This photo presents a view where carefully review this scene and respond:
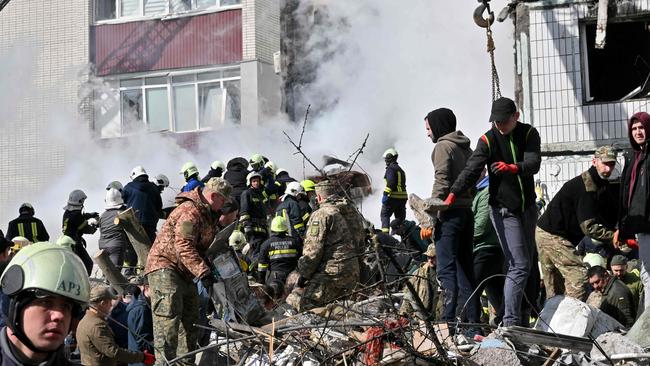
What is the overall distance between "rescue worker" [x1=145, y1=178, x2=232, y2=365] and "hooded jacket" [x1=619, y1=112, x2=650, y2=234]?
3200 mm

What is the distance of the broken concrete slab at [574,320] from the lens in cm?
875

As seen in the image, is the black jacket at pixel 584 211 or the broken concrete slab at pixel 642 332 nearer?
the broken concrete slab at pixel 642 332

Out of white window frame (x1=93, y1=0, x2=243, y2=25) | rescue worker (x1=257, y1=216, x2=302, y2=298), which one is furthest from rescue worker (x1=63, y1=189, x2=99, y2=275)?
white window frame (x1=93, y1=0, x2=243, y2=25)

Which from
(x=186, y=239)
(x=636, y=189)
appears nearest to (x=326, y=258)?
(x=186, y=239)

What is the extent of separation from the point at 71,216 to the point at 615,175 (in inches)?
348

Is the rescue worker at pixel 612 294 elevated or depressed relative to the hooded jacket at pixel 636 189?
depressed

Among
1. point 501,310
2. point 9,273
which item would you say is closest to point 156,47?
point 501,310

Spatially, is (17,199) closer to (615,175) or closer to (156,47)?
(156,47)

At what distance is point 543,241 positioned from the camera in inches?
413

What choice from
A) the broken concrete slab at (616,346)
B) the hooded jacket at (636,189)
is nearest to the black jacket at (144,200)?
the hooded jacket at (636,189)

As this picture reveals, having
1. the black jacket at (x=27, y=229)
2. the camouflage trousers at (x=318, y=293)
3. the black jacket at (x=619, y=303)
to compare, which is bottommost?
the black jacket at (x=619, y=303)

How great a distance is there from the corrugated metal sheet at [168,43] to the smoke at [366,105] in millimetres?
1959

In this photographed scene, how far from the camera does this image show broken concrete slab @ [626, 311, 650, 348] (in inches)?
313

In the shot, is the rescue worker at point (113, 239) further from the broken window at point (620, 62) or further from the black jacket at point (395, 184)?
the broken window at point (620, 62)
